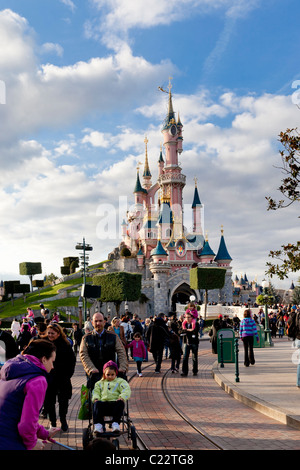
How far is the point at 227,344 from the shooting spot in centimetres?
1400

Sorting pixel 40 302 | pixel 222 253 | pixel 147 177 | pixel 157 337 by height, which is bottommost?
pixel 40 302

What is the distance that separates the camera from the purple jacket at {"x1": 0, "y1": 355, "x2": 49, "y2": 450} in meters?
3.07

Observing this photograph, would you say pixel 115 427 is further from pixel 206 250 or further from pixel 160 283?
pixel 206 250

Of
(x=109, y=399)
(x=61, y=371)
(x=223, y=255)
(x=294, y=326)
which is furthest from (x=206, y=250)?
(x=109, y=399)

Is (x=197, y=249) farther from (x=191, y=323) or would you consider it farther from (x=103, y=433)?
(x=103, y=433)

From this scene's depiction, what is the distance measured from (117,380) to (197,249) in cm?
6201

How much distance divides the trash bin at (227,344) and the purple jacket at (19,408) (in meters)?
11.1

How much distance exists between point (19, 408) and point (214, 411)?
234 inches

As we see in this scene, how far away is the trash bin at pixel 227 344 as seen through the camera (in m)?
13.7

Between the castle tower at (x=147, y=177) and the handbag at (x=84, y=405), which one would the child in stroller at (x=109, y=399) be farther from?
the castle tower at (x=147, y=177)

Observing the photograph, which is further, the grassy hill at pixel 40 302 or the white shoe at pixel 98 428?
the grassy hill at pixel 40 302

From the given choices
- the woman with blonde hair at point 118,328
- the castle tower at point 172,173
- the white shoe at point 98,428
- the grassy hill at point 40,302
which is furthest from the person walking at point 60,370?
the castle tower at point 172,173

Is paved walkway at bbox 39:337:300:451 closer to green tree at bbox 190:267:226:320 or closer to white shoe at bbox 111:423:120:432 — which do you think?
white shoe at bbox 111:423:120:432

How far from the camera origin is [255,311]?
39.9 metres
